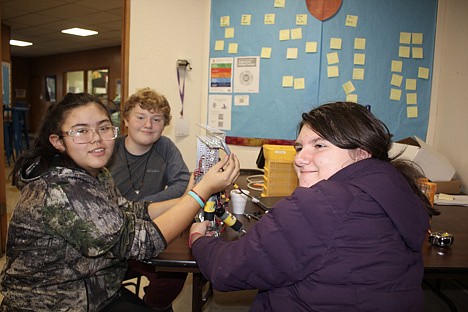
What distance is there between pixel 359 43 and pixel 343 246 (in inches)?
106

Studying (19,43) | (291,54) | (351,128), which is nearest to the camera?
(351,128)

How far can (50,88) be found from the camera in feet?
40.1

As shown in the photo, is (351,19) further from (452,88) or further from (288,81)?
(452,88)

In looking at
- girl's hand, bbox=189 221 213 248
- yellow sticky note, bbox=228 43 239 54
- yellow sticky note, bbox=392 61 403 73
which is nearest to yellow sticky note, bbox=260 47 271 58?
yellow sticky note, bbox=228 43 239 54

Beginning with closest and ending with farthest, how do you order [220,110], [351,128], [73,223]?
[351,128] → [73,223] → [220,110]

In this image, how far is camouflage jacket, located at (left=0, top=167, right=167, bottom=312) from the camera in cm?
105

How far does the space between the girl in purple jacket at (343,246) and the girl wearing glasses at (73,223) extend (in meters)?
0.34

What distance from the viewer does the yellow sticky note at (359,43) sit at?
3047 mm

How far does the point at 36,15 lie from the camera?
656 cm

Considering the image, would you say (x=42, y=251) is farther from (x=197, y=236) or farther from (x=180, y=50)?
(x=180, y=50)

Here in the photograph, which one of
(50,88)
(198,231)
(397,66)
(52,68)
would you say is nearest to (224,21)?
(397,66)

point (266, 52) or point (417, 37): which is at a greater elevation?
point (417, 37)

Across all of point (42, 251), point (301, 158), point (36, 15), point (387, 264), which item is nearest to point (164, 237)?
point (42, 251)

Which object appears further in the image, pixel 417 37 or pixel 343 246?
pixel 417 37
